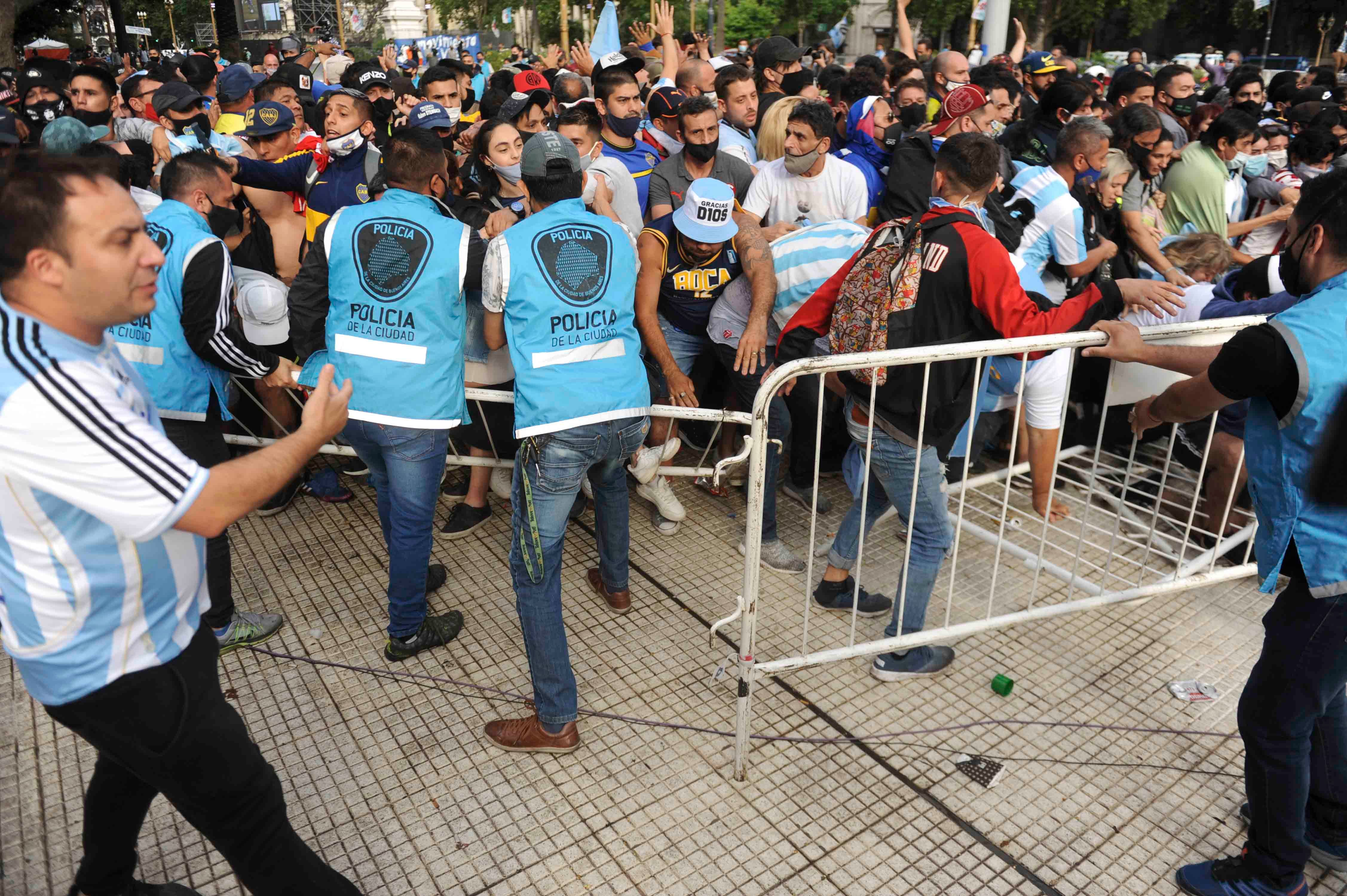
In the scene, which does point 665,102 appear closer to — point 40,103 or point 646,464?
point 646,464

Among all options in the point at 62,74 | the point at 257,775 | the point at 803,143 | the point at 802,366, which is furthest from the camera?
the point at 62,74

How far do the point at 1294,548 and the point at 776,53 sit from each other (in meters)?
6.56

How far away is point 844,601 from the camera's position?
4008 mm

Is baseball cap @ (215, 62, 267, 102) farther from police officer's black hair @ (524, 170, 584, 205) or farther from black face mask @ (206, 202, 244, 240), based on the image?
police officer's black hair @ (524, 170, 584, 205)

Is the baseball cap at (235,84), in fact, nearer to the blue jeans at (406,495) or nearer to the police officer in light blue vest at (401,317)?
the police officer in light blue vest at (401,317)

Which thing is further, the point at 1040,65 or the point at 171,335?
the point at 1040,65

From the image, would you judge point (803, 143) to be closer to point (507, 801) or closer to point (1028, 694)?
point (1028, 694)

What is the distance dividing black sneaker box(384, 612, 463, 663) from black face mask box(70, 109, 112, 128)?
17.4 ft

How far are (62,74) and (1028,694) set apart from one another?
392 inches

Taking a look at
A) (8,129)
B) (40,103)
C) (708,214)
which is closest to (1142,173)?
(708,214)

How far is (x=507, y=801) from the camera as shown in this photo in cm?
297

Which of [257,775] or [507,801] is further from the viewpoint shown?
[507,801]

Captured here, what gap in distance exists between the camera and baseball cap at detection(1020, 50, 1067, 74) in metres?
8.59

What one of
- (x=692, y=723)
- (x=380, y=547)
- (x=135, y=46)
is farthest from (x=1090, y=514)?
(x=135, y=46)
